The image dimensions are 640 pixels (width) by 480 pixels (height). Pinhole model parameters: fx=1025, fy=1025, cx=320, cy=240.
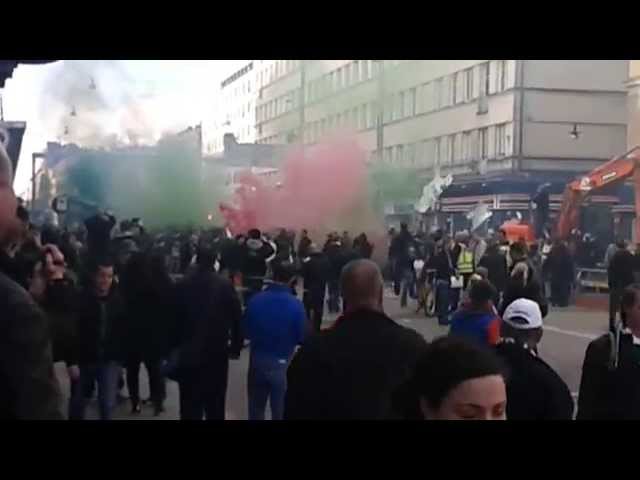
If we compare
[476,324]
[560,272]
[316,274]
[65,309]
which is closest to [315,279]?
[316,274]

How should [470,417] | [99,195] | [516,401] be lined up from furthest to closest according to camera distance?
[99,195] < [516,401] < [470,417]

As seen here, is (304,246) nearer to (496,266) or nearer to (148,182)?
(148,182)

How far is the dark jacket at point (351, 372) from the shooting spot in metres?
3.67

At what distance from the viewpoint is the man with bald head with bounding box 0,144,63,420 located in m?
1.95

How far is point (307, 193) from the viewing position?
12070 mm

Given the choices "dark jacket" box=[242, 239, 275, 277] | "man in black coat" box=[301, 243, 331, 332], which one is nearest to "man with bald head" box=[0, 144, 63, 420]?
"man in black coat" box=[301, 243, 331, 332]

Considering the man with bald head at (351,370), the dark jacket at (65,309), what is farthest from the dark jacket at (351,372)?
the dark jacket at (65,309)

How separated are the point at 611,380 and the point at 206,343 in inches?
107

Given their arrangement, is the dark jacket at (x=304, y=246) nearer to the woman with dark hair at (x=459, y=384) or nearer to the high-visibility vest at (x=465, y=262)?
the high-visibility vest at (x=465, y=262)
